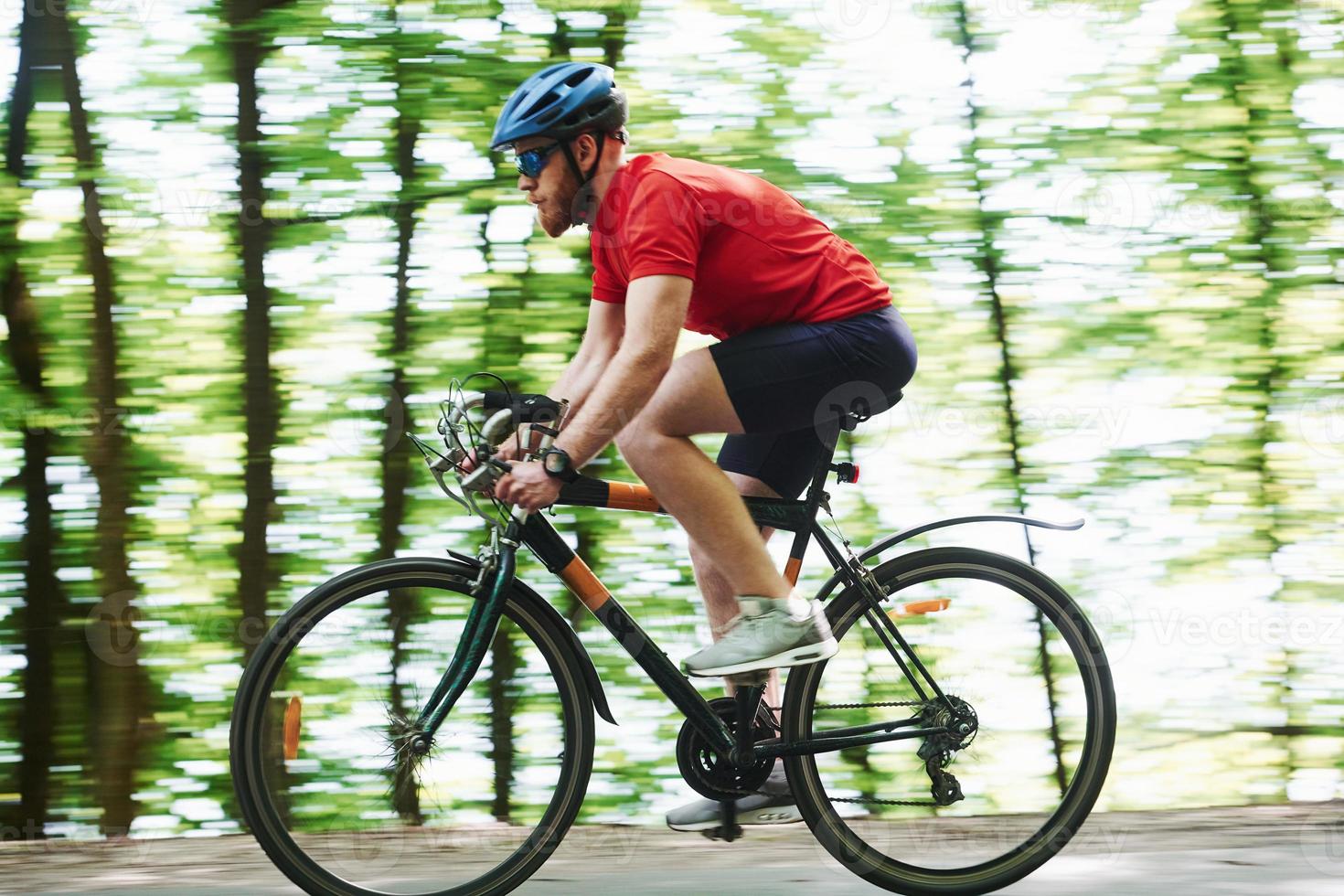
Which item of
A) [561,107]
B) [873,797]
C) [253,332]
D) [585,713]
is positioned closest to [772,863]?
[873,797]

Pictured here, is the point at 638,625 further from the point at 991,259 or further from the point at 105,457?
the point at 105,457

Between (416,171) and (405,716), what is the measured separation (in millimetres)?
2849

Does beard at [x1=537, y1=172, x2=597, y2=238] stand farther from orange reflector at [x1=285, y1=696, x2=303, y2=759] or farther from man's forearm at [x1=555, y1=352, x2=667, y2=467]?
orange reflector at [x1=285, y1=696, x2=303, y2=759]

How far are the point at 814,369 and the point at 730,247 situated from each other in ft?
1.24

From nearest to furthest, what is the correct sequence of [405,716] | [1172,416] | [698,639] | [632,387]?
1. [632,387]
2. [405,716]
3. [698,639]
4. [1172,416]

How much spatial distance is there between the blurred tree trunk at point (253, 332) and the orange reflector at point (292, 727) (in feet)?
7.53

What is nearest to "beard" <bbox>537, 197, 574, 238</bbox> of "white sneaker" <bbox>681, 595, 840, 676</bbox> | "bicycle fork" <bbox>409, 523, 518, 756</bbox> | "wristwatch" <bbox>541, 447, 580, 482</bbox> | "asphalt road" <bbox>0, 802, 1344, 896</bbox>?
"wristwatch" <bbox>541, 447, 580, 482</bbox>

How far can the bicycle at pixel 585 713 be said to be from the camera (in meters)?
2.98

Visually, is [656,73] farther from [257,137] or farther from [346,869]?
[346,869]

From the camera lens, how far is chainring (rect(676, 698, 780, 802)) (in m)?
3.08

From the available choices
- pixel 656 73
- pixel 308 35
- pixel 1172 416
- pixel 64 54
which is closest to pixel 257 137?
pixel 308 35

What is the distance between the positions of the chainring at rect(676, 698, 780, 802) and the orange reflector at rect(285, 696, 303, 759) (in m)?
0.99

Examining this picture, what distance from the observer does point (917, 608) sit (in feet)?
10.7

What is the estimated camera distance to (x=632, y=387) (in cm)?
280
